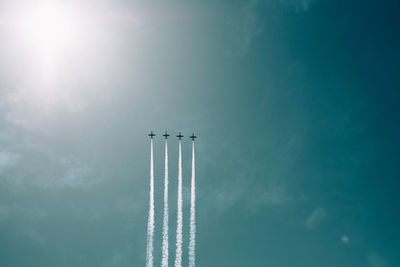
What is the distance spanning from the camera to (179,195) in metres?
178

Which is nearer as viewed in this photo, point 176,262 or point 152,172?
point 176,262

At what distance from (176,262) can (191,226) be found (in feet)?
Result: 48.6

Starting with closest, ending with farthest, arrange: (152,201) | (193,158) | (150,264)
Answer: (150,264)
(152,201)
(193,158)

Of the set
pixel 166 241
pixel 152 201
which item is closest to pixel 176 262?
pixel 166 241

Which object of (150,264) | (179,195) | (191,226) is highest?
(179,195)

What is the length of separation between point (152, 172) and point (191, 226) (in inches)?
1008

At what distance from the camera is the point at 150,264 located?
16000 cm

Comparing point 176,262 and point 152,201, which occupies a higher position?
point 152,201

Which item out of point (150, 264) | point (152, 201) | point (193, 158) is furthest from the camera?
point (193, 158)

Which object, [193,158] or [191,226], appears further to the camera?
[193,158]

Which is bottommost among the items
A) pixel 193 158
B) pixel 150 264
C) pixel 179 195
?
pixel 150 264

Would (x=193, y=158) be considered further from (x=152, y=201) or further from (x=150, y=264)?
(x=150, y=264)

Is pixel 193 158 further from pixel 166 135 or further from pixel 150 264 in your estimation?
pixel 150 264

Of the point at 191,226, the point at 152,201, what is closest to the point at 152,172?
the point at 152,201
